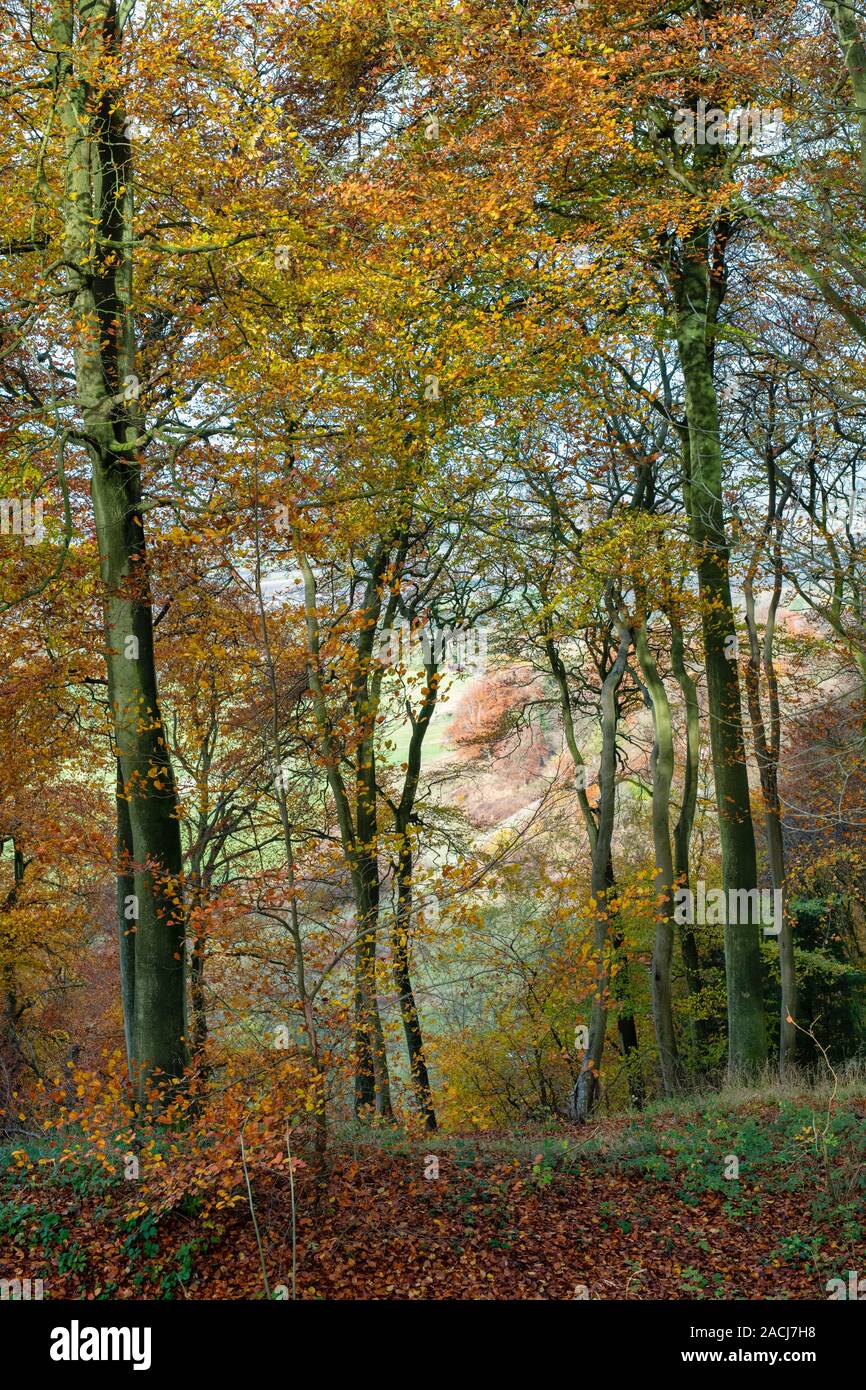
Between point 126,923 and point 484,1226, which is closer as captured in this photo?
point 484,1226

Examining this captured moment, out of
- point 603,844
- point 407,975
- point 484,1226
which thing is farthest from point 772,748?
point 484,1226

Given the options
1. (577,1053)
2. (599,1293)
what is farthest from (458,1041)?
(599,1293)

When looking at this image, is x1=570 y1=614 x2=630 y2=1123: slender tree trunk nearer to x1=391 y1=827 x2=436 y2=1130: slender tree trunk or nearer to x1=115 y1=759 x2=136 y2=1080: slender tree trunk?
x1=391 y1=827 x2=436 y2=1130: slender tree trunk

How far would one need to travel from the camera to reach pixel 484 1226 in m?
8.65

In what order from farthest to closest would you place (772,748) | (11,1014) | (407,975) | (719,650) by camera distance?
1. (11,1014)
2. (772,748)
3. (719,650)
4. (407,975)

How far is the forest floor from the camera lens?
775 cm

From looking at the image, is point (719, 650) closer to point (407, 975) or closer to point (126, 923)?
point (407, 975)

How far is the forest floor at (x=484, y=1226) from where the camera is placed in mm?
7750

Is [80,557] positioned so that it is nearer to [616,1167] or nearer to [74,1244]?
[74,1244]

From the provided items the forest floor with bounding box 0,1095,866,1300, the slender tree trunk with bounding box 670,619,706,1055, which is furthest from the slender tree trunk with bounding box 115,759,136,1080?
the slender tree trunk with bounding box 670,619,706,1055

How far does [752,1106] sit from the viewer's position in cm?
1145

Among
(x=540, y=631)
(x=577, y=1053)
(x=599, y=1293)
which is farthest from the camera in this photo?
(x=577, y=1053)

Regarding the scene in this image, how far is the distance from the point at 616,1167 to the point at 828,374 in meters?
9.27
